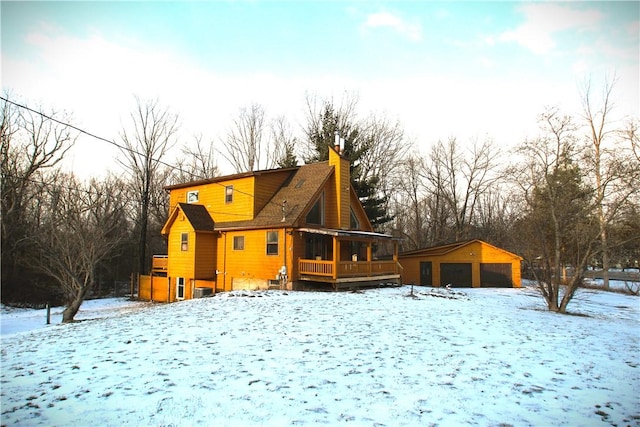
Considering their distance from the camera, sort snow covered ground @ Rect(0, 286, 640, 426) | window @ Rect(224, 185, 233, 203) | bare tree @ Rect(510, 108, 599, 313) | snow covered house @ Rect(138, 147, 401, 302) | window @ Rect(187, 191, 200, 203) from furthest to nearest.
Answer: window @ Rect(187, 191, 200, 203) < window @ Rect(224, 185, 233, 203) < snow covered house @ Rect(138, 147, 401, 302) < bare tree @ Rect(510, 108, 599, 313) < snow covered ground @ Rect(0, 286, 640, 426)

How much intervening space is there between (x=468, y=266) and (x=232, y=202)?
1686cm

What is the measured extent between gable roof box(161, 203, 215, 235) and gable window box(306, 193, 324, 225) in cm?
607

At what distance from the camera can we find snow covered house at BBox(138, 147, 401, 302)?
19.7m

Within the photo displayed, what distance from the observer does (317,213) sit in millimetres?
22016

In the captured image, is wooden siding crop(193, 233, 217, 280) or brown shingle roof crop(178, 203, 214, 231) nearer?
wooden siding crop(193, 233, 217, 280)

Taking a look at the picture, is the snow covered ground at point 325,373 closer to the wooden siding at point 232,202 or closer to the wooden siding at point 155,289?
the wooden siding at point 232,202

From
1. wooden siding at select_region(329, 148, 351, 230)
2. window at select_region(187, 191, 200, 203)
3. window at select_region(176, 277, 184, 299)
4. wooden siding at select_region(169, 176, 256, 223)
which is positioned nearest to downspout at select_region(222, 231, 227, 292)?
wooden siding at select_region(169, 176, 256, 223)

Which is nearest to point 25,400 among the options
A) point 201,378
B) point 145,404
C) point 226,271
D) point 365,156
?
point 145,404

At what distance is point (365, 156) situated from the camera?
120 ft

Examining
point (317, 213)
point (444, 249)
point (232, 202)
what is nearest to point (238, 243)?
point (232, 202)

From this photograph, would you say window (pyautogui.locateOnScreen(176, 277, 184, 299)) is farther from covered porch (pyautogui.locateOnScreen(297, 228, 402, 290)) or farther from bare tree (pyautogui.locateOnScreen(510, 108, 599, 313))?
bare tree (pyautogui.locateOnScreen(510, 108, 599, 313))

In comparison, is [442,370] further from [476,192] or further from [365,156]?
[476,192]

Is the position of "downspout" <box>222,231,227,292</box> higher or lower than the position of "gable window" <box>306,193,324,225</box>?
lower

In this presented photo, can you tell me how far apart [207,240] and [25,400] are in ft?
58.0
